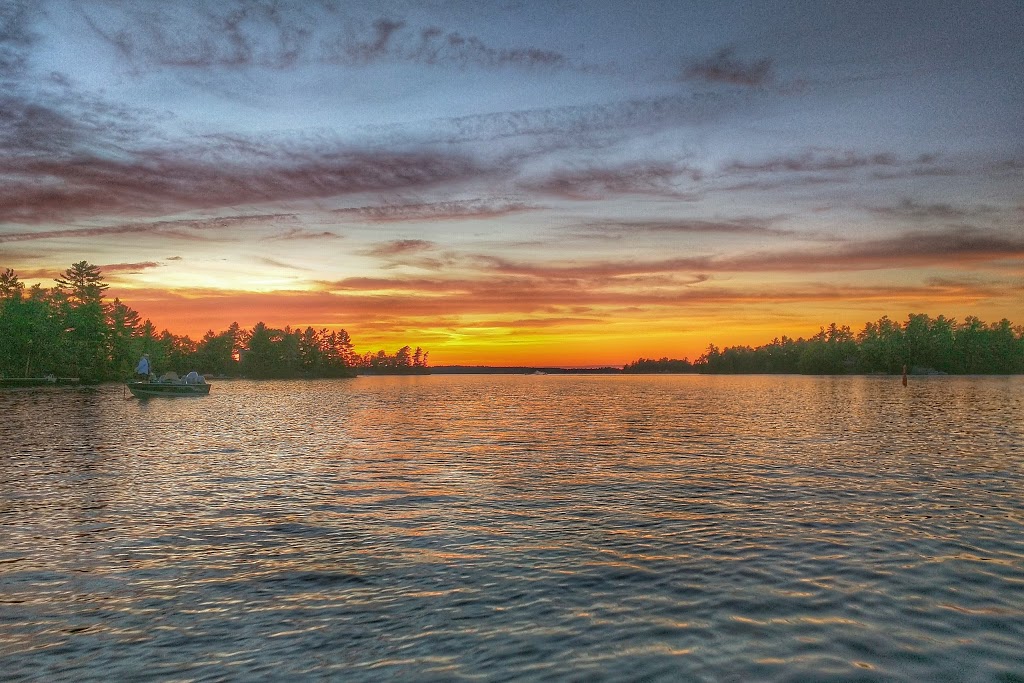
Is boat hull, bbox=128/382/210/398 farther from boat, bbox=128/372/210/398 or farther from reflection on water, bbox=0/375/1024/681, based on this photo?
reflection on water, bbox=0/375/1024/681

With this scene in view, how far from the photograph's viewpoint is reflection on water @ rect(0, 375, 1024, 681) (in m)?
10.7

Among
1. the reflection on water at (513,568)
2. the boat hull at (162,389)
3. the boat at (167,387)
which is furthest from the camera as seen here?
the boat at (167,387)

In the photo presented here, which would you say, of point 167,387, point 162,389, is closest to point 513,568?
point 162,389

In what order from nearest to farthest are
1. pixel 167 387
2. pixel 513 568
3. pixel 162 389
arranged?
pixel 513 568, pixel 162 389, pixel 167 387

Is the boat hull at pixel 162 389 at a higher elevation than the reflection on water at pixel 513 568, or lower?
higher

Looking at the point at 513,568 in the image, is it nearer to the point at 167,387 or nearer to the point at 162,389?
the point at 162,389

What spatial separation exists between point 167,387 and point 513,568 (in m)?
104

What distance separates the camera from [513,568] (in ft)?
51.1

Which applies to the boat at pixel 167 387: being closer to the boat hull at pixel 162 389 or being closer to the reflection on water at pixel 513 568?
the boat hull at pixel 162 389

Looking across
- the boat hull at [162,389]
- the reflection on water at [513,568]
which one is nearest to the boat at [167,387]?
the boat hull at [162,389]

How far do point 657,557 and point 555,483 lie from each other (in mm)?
11915

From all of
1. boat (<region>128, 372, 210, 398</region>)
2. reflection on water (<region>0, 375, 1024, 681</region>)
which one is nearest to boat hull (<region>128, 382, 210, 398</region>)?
boat (<region>128, 372, 210, 398</region>)

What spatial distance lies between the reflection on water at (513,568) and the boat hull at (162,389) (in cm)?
7051

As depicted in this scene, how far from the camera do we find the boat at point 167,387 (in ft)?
326
